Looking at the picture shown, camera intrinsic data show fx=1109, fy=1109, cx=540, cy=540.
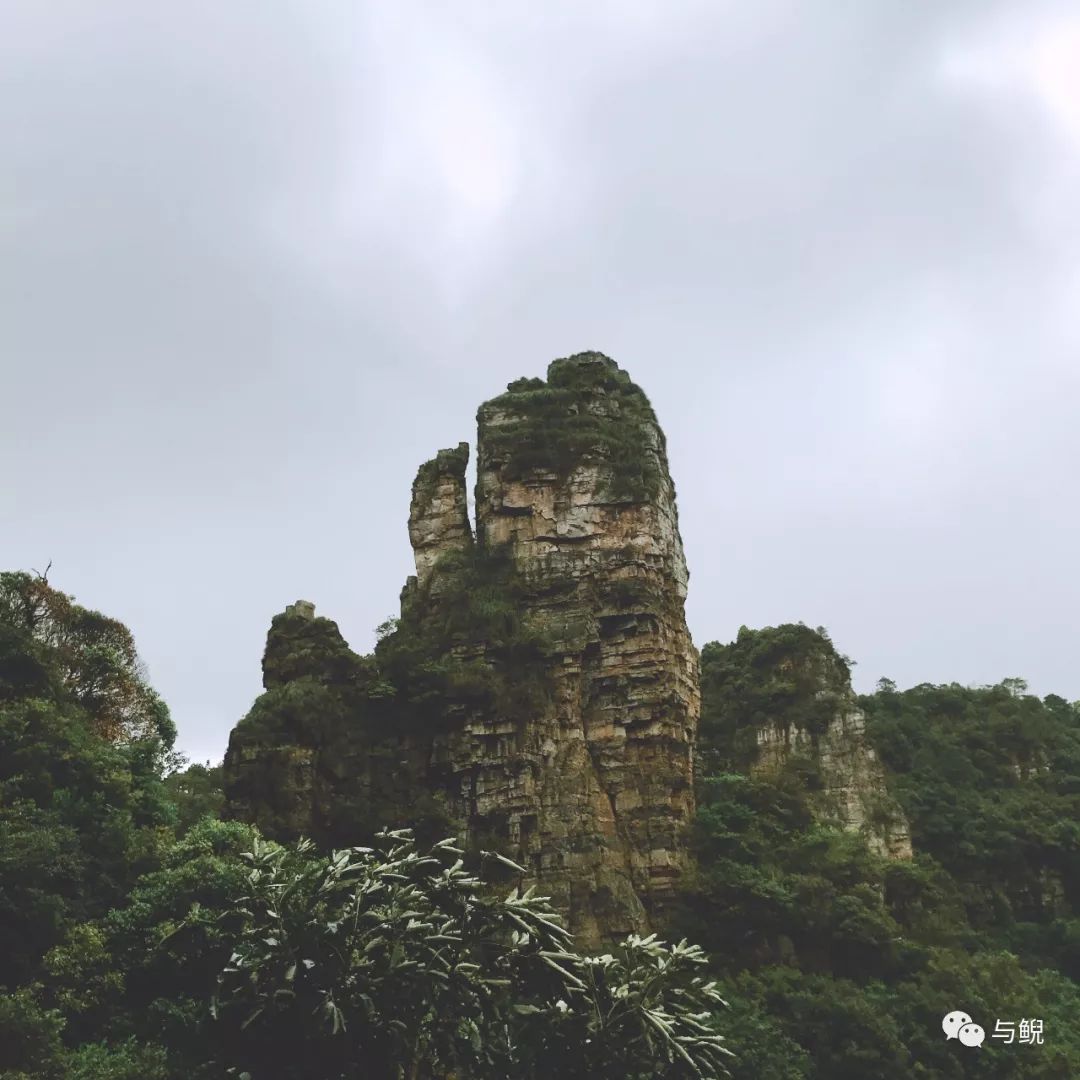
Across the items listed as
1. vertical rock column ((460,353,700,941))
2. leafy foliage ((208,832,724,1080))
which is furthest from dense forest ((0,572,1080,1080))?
vertical rock column ((460,353,700,941))

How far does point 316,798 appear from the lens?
80.5 feet

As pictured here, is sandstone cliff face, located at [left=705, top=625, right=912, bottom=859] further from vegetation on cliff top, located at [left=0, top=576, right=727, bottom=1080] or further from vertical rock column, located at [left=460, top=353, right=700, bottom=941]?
vegetation on cliff top, located at [left=0, top=576, right=727, bottom=1080]

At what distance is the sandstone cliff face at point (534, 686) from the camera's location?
24969mm

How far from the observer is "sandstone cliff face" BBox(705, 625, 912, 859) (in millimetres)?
39656

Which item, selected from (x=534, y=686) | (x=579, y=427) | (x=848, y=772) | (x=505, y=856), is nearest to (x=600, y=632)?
(x=534, y=686)

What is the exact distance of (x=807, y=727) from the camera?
4138 cm

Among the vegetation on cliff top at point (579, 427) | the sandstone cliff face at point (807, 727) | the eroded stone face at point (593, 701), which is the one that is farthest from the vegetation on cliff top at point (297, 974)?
the sandstone cliff face at point (807, 727)

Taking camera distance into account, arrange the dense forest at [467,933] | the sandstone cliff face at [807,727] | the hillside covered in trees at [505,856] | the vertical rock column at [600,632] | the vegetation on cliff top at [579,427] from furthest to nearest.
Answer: the sandstone cliff face at [807,727], the vegetation on cliff top at [579,427], the vertical rock column at [600,632], the hillside covered in trees at [505,856], the dense forest at [467,933]

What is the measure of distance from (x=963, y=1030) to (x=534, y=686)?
11.9m

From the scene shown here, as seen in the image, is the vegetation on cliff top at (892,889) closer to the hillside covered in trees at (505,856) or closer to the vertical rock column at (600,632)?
the hillside covered in trees at (505,856)

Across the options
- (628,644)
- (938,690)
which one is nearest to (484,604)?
(628,644)

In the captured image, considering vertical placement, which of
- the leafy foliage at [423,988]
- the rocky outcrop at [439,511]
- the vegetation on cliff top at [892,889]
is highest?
the rocky outcrop at [439,511]

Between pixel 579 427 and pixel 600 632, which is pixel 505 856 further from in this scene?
pixel 579 427

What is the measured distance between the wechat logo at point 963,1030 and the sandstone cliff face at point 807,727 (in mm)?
13768
